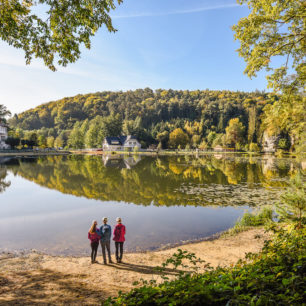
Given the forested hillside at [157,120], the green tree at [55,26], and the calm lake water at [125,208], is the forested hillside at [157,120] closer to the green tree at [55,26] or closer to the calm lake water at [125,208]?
the calm lake water at [125,208]

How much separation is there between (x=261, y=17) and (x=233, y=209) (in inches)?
406

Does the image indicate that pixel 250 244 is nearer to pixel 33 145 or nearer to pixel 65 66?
pixel 65 66

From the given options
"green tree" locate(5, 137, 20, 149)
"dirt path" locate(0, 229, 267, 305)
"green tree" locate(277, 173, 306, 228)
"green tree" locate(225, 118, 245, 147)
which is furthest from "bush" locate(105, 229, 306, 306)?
"green tree" locate(225, 118, 245, 147)

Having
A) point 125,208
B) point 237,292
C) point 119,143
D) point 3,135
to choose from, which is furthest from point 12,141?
point 237,292

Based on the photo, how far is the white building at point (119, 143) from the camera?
95169mm

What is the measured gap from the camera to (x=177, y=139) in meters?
95.8

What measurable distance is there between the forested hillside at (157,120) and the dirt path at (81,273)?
49483mm

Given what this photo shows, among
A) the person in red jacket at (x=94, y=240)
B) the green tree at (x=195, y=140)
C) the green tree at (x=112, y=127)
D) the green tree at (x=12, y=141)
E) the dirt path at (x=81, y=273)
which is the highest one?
the green tree at (x=112, y=127)

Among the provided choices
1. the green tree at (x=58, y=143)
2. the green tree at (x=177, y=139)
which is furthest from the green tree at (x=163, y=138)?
the green tree at (x=58, y=143)

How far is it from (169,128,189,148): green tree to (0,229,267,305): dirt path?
283 feet

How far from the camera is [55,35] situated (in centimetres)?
654

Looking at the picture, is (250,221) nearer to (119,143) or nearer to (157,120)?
(119,143)

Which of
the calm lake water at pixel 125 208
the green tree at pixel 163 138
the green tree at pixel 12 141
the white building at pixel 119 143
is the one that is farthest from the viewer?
the green tree at pixel 163 138

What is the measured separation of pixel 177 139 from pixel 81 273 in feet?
298
